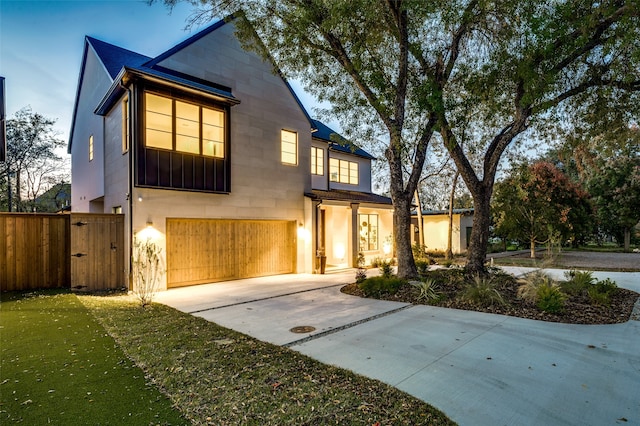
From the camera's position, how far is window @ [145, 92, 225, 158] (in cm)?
897

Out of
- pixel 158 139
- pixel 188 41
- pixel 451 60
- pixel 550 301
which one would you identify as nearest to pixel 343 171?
pixel 451 60

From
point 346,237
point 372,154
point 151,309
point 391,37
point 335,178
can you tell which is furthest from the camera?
point 372,154

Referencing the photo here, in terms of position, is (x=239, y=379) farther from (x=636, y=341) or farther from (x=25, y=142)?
(x=25, y=142)

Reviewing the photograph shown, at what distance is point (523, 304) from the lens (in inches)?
273

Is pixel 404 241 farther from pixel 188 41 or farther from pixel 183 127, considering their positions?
pixel 188 41

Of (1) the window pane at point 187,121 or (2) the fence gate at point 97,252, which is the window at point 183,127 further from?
(2) the fence gate at point 97,252

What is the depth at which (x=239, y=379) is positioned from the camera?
11.8 feet

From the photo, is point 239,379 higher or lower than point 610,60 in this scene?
lower

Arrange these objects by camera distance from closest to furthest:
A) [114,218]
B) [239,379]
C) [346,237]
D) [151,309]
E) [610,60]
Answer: [239,379] < [151,309] < [610,60] < [114,218] < [346,237]

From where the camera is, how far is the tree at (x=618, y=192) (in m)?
18.8

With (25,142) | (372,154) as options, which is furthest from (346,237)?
(25,142)

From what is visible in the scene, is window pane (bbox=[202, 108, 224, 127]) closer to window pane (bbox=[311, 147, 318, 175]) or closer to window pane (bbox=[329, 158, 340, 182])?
window pane (bbox=[311, 147, 318, 175])

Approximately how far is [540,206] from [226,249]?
618 inches

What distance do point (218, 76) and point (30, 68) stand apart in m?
7.21
